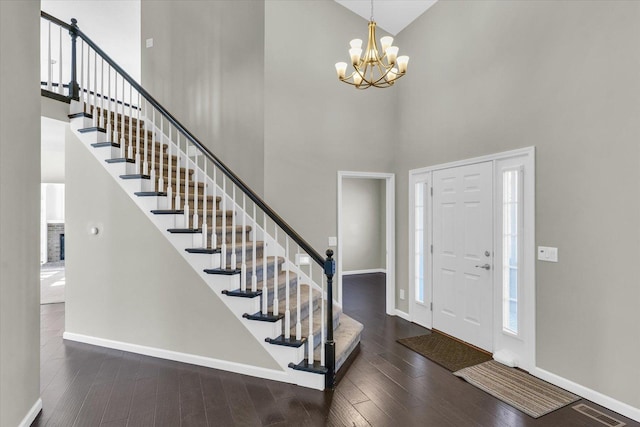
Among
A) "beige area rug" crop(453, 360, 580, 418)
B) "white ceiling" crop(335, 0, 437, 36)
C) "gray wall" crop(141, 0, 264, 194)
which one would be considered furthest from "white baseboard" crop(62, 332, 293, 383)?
"white ceiling" crop(335, 0, 437, 36)

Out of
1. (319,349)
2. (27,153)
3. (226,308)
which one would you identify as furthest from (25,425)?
(319,349)

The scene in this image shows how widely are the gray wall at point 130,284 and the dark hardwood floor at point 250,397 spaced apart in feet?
0.76

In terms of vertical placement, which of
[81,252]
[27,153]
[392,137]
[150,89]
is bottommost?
[81,252]

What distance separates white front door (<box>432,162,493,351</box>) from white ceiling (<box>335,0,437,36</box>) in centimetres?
224

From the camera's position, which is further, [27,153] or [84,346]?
[84,346]

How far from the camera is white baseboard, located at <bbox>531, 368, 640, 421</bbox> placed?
8.18 feet

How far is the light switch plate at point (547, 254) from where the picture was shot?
300cm

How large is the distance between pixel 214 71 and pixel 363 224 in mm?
4870

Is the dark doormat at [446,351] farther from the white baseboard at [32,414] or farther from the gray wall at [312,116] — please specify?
the white baseboard at [32,414]

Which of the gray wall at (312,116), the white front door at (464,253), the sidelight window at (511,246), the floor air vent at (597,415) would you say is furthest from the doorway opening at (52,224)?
the floor air vent at (597,415)

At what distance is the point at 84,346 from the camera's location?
3.74 meters

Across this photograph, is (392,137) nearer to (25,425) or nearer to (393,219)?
(393,219)

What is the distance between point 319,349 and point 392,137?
10.7 ft

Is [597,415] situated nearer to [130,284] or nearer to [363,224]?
[130,284]
